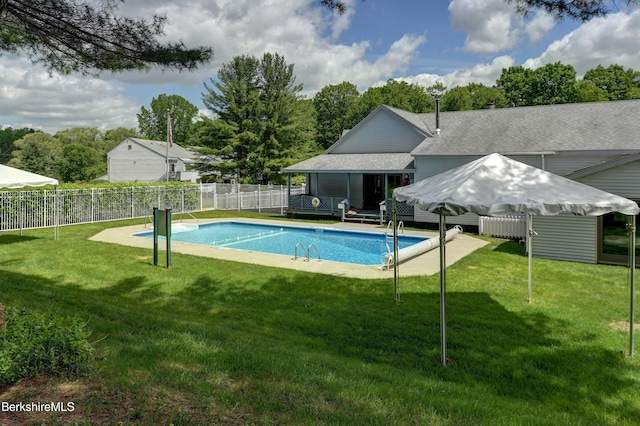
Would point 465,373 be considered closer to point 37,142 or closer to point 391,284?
point 391,284

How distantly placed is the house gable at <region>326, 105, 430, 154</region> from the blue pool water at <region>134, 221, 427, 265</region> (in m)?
7.36

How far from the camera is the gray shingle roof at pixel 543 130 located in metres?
16.9

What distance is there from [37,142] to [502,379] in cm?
7017

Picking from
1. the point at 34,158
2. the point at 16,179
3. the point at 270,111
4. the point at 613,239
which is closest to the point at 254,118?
the point at 270,111

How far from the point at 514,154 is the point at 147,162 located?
40.1 metres

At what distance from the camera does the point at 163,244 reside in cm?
1580

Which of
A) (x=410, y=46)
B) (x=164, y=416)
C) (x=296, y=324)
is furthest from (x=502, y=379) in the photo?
(x=410, y=46)

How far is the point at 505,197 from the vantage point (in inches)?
233

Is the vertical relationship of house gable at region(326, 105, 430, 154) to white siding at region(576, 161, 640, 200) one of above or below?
above

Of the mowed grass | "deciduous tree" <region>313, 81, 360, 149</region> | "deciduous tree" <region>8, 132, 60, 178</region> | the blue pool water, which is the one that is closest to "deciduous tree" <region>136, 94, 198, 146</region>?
"deciduous tree" <region>8, 132, 60, 178</region>

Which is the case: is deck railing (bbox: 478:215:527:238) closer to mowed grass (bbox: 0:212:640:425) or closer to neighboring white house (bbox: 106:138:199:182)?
mowed grass (bbox: 0:212:640:425)

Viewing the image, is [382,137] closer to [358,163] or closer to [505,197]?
[358,163]

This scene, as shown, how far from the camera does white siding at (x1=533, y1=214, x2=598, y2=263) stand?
13.1m

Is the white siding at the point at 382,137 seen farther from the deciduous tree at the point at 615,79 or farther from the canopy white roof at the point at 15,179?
the deciduous tree at the point at 615,79
